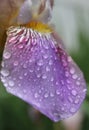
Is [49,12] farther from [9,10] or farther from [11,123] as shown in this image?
[11,123]

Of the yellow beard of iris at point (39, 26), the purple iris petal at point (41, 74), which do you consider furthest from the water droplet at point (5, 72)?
the yellow beard of iris at point (39, 26)

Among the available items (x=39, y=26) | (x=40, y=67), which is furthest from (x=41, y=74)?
(x=39, y=26)

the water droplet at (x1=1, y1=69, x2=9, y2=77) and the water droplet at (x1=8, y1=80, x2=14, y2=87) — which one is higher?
the water droplet at (x1=1, y1=69, x2=9, y2=77)

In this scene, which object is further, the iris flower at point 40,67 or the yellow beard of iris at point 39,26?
the yellow beard of iris at point 39,26

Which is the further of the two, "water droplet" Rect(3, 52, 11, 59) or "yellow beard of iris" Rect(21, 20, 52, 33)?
"yellow beard of iris" Rect(21, 20, 52, 33)

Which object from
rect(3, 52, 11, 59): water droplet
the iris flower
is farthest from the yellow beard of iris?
rect(3, 52, 11, 59): water droplet

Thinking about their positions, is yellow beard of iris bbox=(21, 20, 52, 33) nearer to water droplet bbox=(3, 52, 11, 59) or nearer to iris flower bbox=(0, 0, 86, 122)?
iris flower bbox=(0, 0, 86, 122)

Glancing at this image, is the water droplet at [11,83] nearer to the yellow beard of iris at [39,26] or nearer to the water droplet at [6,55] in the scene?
the water droplet at [6,55]
